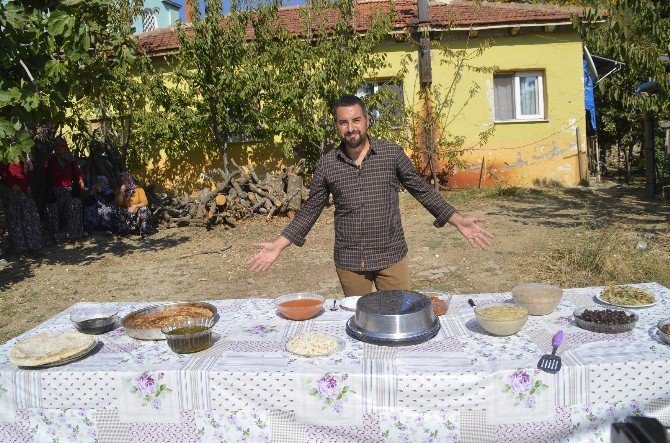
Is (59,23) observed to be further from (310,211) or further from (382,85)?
(382,85)

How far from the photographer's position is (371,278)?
11.3ft

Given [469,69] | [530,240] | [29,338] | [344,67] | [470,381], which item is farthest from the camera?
[469,69]

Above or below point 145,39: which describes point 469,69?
below

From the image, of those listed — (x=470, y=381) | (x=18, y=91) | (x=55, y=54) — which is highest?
(x=55, y=54)

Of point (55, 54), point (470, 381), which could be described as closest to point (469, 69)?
point (55, 54)

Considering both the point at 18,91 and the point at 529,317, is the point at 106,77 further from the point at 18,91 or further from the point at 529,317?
the point at 529,317

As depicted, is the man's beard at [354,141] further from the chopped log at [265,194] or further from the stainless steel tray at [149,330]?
the chopped log at [265,194]

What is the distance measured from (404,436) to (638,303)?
1.43m

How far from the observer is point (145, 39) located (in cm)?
1350

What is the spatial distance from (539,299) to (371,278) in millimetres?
1038

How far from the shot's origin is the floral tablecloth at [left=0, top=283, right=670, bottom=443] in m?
2.19

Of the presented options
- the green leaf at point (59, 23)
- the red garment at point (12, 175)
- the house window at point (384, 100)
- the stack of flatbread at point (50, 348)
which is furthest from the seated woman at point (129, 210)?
the stack of flatbread at point (50, 348)

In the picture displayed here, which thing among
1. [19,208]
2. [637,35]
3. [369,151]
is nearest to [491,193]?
[637,35]

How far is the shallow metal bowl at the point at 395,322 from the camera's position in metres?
2.43
